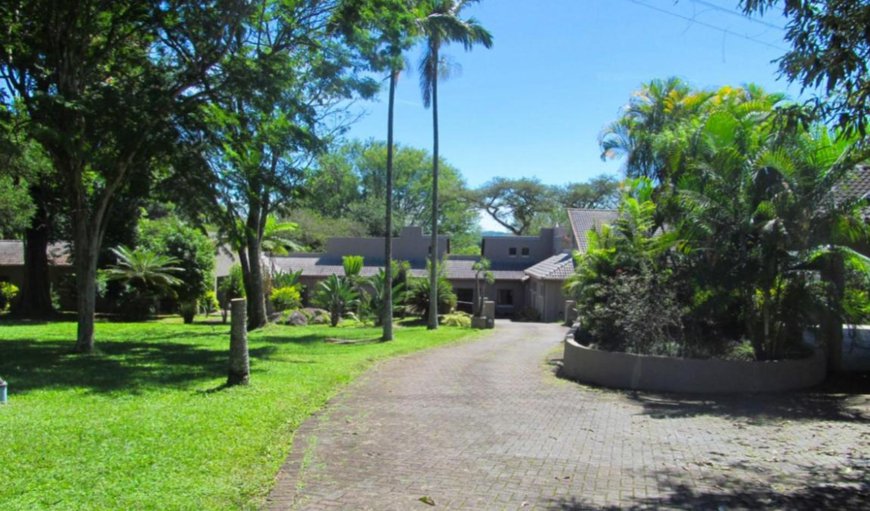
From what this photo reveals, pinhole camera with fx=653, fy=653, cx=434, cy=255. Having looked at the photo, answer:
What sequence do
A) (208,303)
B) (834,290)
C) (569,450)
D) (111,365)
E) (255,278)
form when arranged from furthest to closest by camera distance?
(208,303) → (255,278) → (111,365) → (834,290) → (569,450)

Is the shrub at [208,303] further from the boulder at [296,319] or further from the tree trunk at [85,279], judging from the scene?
the tree trunk at [85,279]

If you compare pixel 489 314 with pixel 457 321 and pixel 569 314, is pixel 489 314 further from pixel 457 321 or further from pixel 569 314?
pixel 569 314

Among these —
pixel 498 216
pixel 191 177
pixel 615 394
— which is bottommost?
pixel 615 394

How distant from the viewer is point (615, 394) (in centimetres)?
1138

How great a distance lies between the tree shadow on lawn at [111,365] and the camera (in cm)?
1009

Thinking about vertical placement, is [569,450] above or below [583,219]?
below

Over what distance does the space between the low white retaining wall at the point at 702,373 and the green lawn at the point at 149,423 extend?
501 centimetres

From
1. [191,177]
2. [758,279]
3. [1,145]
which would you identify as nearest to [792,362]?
[758,279]

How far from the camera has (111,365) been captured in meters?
12.3

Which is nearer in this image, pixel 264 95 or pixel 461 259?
pixel 264 95

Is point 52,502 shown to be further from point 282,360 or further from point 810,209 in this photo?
point 810,209

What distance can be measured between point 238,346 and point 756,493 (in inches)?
285

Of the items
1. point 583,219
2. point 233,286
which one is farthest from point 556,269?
point 233,286

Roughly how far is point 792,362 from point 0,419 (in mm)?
12008
